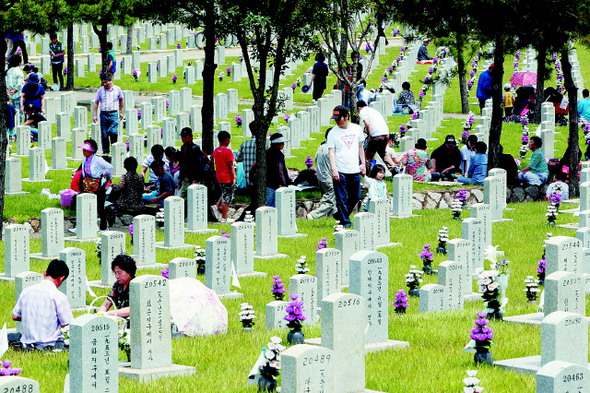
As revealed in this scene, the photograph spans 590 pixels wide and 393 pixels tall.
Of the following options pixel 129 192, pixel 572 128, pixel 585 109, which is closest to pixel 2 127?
pixel 129 192

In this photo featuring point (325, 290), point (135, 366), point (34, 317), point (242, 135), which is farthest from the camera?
point (242, 135)

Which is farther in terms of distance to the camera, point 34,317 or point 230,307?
point 230,307

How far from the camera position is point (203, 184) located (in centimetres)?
1812

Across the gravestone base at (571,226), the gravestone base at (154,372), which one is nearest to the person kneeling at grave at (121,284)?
the gravestone base at (154,372)

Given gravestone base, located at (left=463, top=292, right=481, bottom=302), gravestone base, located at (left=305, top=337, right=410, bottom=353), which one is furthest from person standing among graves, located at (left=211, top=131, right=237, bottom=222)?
gravestone base, located at (left=305, top=337, right=410, bottom=353)

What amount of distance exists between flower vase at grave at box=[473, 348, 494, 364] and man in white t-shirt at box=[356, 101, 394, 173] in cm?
1140

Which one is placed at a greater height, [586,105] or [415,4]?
[415,4]

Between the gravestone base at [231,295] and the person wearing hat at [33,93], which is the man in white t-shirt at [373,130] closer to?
the gravestone base at [231,295]

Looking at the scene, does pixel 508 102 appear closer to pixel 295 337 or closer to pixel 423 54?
pixel 423 54

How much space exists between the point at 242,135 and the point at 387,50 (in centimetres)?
2148

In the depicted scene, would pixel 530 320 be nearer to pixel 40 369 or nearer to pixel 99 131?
pixel 40 369

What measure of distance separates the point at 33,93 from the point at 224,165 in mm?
7959

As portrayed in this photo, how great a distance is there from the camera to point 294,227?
1683 cm

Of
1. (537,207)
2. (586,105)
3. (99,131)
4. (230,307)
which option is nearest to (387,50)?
(586,105)
